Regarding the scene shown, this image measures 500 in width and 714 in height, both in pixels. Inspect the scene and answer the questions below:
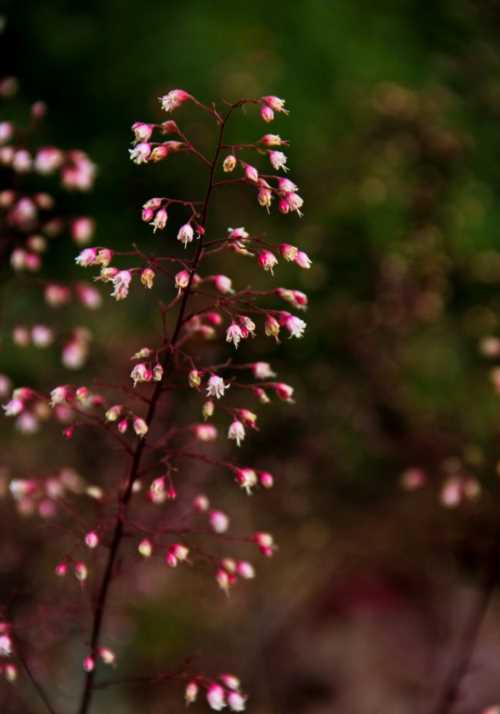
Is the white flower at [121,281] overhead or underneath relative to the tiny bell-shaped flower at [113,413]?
overhead

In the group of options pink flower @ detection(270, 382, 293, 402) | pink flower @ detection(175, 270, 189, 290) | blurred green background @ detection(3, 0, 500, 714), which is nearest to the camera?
pink flower @ detection(175, 270, 189, 290)

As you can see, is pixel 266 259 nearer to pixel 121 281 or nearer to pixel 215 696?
pixel 121 281

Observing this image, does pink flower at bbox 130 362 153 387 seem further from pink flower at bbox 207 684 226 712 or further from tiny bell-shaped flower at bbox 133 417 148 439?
pink flower at bbox 207 684 226 712

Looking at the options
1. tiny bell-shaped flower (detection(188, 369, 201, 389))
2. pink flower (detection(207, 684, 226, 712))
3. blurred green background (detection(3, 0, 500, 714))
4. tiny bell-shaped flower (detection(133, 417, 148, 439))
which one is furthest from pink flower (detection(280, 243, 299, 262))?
blurred green background (detection(3, 0, 500, 714))

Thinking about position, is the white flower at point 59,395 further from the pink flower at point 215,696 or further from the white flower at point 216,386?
the pink flower at point 215,696

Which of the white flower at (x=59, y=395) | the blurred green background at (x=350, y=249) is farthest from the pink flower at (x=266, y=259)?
the blurred green background at (x=350, y=249)

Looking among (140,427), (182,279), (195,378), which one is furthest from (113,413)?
(182,279)

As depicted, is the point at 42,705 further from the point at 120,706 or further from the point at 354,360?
the point at 354,360

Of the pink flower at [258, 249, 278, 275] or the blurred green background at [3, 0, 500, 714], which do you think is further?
the blurred green background at [3, 0, 500, 714]
